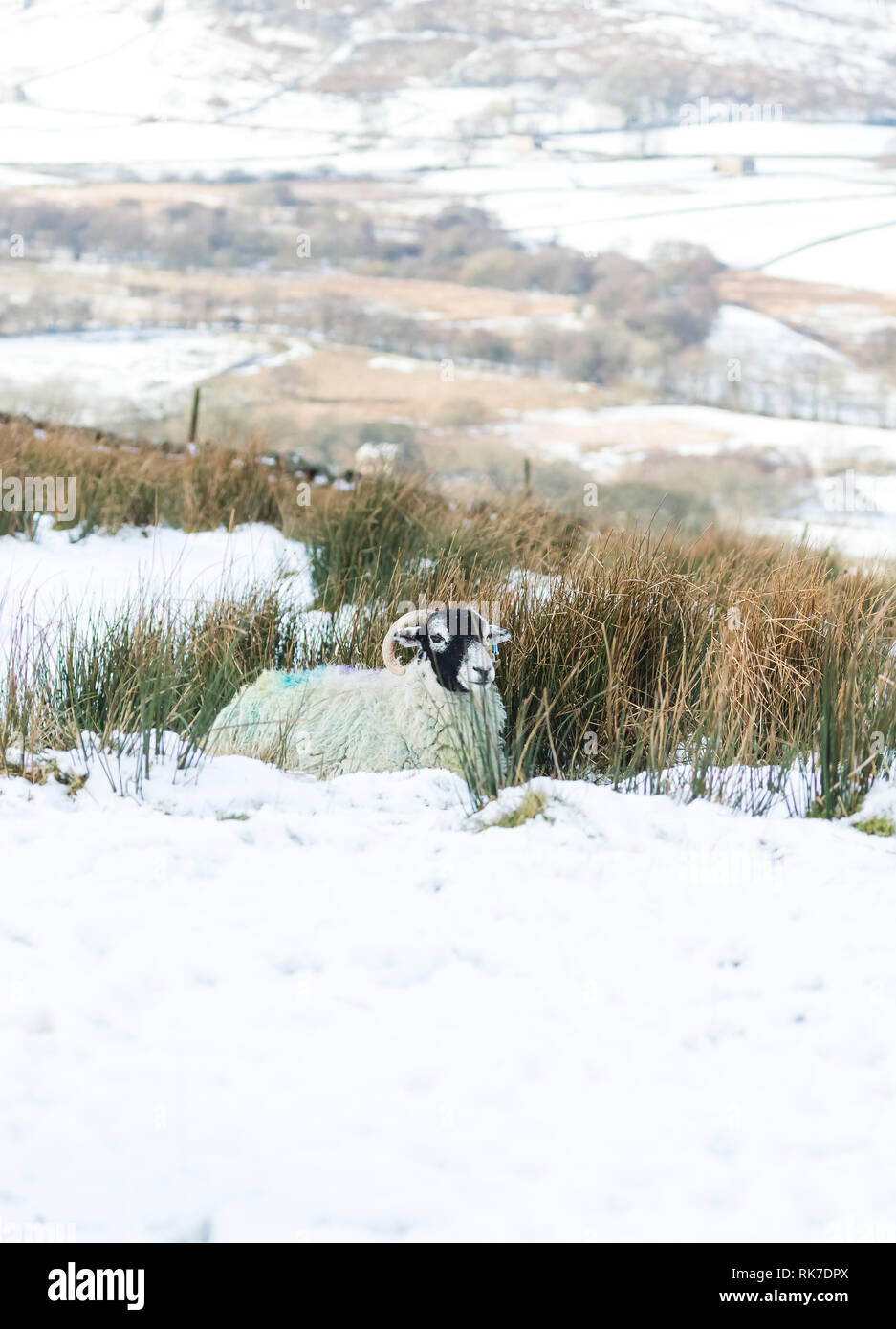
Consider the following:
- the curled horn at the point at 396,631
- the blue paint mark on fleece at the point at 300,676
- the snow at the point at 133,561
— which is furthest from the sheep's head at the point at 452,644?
the snow at the point at 133,561

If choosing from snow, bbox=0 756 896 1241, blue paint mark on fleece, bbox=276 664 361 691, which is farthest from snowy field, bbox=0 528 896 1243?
blue paint mark on fleece, bbox=276 664 361 691

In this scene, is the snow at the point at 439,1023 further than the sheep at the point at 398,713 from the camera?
No

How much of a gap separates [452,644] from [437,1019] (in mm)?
1756

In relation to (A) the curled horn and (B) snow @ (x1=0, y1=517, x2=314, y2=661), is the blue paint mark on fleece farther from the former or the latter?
(B) snow @ (x1=0, y1=517, x2=314, y2=661)

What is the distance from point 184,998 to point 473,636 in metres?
1.87

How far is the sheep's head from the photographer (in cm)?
392

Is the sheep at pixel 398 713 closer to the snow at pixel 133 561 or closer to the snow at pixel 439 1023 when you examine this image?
the snow at pixel 439 1023

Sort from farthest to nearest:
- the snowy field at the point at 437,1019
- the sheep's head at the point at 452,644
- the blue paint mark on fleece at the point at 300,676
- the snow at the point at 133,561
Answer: the snow at the point at 133,561
the blue paint mark on fleece at the point at 300,676
the sheep's head at the point at 452,644
the snowy field at the point at 437,1019

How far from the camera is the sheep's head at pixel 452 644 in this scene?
392cm

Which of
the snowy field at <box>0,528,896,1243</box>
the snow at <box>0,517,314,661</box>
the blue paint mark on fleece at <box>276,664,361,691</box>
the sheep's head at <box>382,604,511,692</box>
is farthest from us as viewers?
the snow at <box>0,517,314,661</box>

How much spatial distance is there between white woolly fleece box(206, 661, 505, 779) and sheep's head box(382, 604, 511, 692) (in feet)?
0.19

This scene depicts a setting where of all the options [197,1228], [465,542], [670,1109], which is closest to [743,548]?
[465,542]

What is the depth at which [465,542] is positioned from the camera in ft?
23.3
